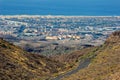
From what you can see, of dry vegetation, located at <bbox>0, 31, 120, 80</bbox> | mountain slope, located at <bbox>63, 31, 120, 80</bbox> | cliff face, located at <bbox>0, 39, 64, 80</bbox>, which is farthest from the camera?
cliff face, located at <bbox>0, 39, 64, 80</bbox>

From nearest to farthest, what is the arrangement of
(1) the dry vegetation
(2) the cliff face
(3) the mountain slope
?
(3) the mountain slope < (1) the dry vegetation < (2) the cliff face

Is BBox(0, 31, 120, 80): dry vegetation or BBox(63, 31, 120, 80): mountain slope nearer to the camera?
BBox(63, 31, 120, 80): mountain slope

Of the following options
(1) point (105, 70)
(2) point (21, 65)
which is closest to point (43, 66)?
(2) point (21, 65)

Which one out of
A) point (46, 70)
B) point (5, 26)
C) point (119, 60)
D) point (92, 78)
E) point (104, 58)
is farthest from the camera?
point (5, 26)

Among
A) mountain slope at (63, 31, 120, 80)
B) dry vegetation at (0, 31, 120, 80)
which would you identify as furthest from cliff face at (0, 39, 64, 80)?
mountain slope at (63, 31, 120, 80)

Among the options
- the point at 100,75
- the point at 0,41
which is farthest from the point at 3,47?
the point at 100,75

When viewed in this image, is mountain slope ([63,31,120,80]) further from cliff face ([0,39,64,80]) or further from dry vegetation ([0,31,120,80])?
cliff face ([0,39,64,80])

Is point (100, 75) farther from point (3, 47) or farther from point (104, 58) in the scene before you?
point (3, 47)

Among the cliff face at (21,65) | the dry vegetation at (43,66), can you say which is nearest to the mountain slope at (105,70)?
the dry vegetation at (43,66)
